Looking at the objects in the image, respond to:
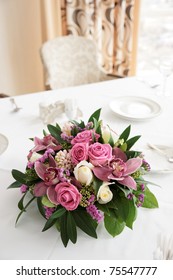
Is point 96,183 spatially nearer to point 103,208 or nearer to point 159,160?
point 103,208

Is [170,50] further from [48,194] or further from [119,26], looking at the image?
[48,194]

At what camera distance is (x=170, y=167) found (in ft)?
2.93

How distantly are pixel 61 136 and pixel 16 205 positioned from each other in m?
0.23

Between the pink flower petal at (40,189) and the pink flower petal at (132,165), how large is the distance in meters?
0.19

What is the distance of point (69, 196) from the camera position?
2.02 ft

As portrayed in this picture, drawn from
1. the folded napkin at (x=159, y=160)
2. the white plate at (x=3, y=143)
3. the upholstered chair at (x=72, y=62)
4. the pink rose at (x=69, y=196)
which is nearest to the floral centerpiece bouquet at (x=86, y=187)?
the pink rose at (x=69, y=196)

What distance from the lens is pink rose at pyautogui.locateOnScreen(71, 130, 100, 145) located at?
0.69 m

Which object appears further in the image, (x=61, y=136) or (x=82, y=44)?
(x=82, y=44)

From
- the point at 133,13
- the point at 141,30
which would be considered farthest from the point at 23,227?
the point at 141,30

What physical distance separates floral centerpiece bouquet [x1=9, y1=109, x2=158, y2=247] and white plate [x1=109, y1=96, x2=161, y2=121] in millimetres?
516

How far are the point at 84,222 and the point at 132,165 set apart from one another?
0.56 ft

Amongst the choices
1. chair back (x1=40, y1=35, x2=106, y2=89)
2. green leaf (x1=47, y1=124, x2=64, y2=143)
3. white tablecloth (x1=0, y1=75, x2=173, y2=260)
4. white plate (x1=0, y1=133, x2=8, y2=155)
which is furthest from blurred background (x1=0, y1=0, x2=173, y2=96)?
green leaf (x1=47, y1=124, x2=64, y2=143)

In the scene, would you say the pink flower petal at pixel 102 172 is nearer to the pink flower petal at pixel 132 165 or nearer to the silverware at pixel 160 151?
the pink flower petal at pixel 132 165
